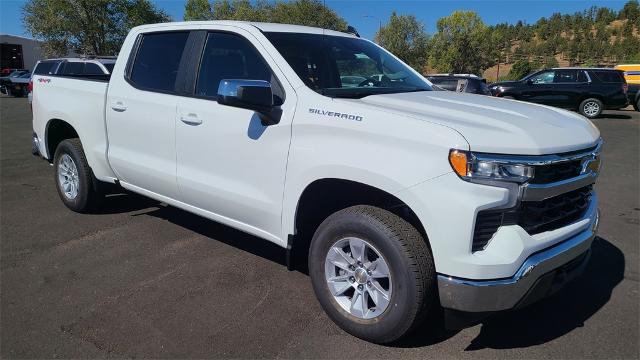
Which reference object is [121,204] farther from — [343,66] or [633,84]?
[633,84]

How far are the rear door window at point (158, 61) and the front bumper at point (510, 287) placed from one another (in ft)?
9.16

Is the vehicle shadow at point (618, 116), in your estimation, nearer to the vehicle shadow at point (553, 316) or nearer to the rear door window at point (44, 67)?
the vehicle shadow at point (553, 316)

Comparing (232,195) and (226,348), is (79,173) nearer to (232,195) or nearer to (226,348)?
(232,195)

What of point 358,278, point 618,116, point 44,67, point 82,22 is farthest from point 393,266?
point 82,22

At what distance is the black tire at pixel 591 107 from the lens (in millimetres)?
17844

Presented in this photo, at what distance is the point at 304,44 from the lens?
3.77 metres

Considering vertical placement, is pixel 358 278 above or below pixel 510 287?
below

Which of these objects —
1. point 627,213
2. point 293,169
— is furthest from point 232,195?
point 627,213

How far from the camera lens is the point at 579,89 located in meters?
17.8

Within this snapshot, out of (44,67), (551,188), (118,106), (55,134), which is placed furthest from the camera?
(44,67)

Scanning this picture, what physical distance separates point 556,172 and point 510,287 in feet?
2.27

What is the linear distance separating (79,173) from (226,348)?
309cm

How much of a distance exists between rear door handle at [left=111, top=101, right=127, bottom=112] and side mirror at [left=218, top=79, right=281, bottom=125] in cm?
164

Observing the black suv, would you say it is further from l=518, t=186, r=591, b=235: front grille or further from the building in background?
the building in background
